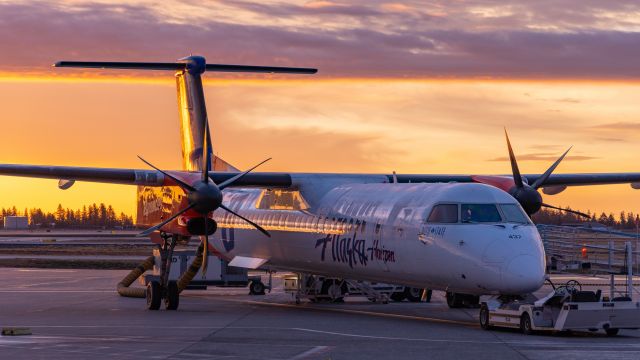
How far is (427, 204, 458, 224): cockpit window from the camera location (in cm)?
2295

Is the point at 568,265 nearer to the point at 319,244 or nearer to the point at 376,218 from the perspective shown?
the point at 376,218

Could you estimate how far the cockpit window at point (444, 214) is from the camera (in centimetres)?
2295

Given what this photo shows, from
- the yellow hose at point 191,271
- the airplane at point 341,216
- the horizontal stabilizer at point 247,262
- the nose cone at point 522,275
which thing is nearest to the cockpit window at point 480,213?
the airplane at point 341,216

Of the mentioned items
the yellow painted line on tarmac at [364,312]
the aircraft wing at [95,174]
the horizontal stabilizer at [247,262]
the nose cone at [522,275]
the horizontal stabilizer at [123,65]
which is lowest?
the yellow painted line on tarmac at [364,312]

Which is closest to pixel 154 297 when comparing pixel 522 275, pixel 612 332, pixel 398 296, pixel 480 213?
pixel 398 296

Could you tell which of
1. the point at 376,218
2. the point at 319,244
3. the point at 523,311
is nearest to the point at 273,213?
the point at 319,244

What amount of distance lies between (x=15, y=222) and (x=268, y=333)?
156m

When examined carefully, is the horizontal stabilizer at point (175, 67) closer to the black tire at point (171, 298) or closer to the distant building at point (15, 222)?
the black tire at point (171, 298)

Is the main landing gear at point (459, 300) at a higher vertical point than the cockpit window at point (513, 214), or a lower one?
lower

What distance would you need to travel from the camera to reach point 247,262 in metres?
32.3

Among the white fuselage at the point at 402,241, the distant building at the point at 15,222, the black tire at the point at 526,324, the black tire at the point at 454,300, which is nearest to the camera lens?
the black tire at the point at 526,324

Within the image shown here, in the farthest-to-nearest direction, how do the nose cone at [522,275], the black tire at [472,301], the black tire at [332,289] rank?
the black tire at [332,289]
the black tire at [472,301]
the nose cone at [522,275]

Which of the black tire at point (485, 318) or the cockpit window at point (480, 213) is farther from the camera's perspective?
the cockpit window at point (480, 213)

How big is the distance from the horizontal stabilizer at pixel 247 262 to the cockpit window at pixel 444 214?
9378 mm
